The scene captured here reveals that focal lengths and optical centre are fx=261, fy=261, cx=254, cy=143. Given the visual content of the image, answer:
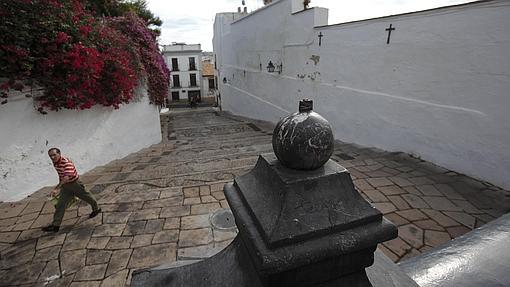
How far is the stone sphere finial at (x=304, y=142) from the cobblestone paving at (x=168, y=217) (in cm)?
142

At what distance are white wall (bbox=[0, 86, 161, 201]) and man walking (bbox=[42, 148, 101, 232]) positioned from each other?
5.14ft

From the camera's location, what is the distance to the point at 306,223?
0.83m

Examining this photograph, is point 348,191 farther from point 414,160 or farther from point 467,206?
point 414,160

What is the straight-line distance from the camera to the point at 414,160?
5.17 meters

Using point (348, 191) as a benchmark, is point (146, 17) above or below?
above

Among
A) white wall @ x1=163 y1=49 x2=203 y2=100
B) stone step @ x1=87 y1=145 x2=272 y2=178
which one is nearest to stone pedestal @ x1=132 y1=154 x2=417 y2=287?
stone step @ x1=87 y1=145 x2=272 y2=178

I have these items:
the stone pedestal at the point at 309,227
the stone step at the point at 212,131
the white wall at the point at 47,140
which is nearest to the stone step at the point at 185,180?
the white wall at the point at 47,140

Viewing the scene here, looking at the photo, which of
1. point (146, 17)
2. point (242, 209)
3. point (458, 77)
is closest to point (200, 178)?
point (242, 209)

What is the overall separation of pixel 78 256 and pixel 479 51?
20.5 ft

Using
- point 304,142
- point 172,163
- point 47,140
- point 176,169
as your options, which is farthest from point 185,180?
point 304,142

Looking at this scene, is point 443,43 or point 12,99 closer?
point 12,99

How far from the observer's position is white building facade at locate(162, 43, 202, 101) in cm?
Result: 3531

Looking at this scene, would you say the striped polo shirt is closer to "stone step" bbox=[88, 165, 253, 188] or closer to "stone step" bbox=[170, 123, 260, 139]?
"stone step" bbox=[88, 165, 253, 188]

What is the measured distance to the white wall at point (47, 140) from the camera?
4.27m
